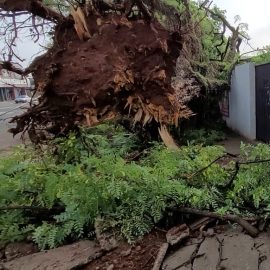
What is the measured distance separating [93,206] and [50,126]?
95 centimetres

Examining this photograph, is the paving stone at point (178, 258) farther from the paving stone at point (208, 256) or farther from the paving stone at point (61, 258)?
the paving stone at point (61, 258)

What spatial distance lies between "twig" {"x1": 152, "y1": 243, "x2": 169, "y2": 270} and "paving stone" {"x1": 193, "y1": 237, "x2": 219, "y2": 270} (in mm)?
282

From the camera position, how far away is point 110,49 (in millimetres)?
3465

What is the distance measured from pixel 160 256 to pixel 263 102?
7.46 m

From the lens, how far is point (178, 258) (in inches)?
126

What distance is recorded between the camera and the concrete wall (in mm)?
10438

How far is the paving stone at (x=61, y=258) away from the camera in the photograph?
337cm

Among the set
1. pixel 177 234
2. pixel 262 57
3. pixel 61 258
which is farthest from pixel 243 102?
pixel 61 258

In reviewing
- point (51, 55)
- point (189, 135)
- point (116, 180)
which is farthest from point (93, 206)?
point (189, 135)

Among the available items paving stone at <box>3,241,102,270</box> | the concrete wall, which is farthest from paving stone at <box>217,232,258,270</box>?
the concrete wall

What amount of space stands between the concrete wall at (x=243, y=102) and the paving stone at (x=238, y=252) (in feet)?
24.7

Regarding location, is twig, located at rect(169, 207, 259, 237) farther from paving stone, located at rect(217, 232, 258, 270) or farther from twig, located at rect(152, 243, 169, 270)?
twig, located at rect(152, 243, 169, 270)

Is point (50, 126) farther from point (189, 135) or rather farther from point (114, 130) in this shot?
point (189, 135)

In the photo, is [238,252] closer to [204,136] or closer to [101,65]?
[101,65]
